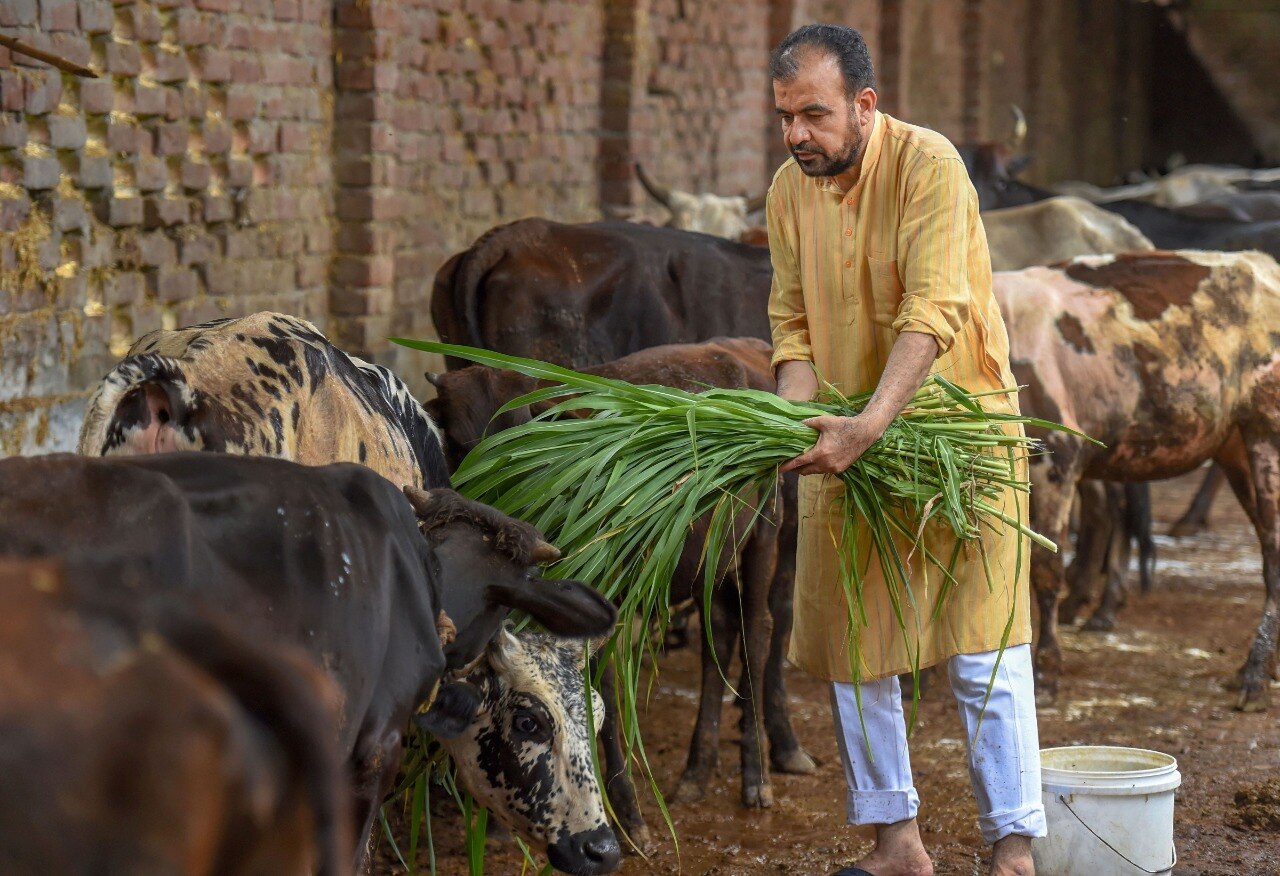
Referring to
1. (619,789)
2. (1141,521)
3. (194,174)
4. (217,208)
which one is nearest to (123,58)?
(194,174)

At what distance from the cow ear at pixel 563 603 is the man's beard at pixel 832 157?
1.10 metres

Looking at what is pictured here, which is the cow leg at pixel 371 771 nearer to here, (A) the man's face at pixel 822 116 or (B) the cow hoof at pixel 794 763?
(A) the man's face at pixel 822 116

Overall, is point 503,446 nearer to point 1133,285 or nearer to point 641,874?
point 641,874

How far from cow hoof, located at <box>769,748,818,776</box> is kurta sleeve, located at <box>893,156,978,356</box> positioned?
214cm

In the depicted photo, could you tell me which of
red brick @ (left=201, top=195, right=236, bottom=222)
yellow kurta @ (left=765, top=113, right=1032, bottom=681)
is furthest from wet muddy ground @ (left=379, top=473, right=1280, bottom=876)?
red brick @ (left=201, top=195, right=236, bottom=222)

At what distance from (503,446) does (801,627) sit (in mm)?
812

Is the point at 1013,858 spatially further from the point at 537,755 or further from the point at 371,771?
the point at 371,771

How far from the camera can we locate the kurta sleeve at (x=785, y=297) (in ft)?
11.8

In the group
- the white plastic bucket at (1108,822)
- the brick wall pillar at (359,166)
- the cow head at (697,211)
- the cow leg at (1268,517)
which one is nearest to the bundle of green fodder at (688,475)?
the white plastic bucket at (1108,822)

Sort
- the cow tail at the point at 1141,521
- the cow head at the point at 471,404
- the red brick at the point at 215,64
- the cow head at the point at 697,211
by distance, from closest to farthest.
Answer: the cow head at the point at 471,404, the red brick at the point at 215,64, the cow tail at the point at 1141,521, the cow head at the point at 697,211

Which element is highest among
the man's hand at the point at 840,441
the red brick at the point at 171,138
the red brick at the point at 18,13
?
the red brick at the point at 18,13

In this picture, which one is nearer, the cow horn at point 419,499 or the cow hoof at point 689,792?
the cow horn at point 419,499

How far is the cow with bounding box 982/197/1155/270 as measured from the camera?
8.14 m

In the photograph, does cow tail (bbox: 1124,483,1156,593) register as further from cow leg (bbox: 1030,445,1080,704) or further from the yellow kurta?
the yellow kurta
